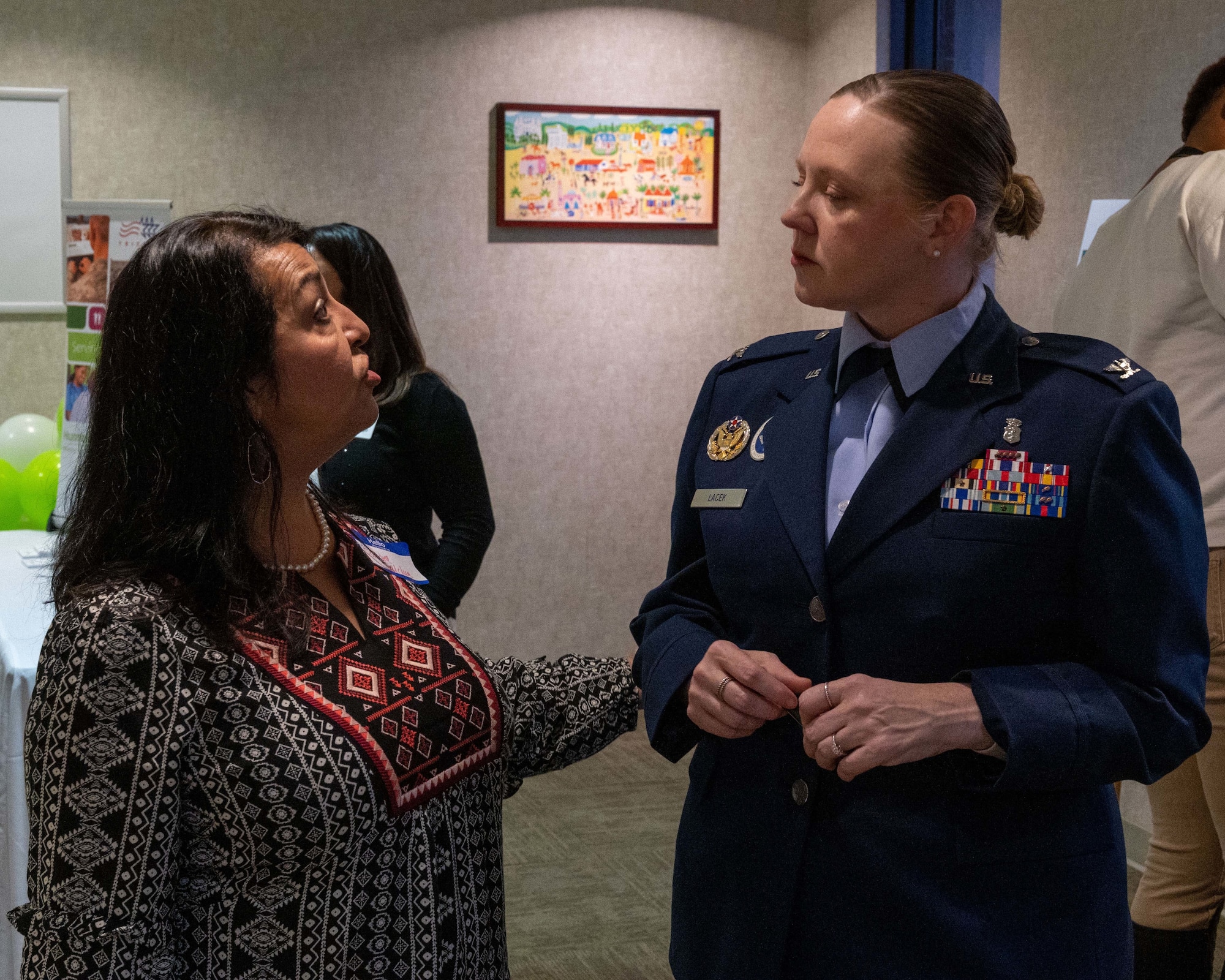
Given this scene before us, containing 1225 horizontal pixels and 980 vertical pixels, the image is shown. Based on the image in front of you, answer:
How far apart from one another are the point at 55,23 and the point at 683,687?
4006mm

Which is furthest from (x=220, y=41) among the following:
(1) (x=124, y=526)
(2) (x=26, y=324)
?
(1) (x=124, y=526)

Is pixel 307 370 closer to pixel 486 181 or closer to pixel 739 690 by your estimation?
pixel 739 690

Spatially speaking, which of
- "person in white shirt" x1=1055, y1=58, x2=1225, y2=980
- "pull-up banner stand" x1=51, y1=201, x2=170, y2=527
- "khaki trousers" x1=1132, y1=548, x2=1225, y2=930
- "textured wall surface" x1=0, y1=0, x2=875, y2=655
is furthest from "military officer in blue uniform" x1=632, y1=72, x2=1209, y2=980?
"textured wall surface" x1=0, y1=0, x2=875, y2=655

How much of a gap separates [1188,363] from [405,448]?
60.5 inches

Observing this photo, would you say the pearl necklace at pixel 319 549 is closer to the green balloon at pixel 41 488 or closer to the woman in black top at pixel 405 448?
the woman in black top at pixel 405 448

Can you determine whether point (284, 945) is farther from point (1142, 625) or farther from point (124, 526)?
point (1142, 625)

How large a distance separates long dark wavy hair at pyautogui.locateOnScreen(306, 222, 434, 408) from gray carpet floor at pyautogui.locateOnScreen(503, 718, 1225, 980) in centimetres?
135

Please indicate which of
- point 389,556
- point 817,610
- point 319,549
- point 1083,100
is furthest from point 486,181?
point 817,610

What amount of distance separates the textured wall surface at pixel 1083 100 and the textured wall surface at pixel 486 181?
1.37 meters

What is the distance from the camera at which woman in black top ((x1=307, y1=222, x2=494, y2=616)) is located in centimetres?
248

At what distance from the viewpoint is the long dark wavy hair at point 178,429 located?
1150 mm

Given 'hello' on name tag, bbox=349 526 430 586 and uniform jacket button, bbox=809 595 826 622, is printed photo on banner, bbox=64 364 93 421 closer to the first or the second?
'hello' on name tag, bbox=349 526 430 586

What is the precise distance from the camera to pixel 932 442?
116 centimetres

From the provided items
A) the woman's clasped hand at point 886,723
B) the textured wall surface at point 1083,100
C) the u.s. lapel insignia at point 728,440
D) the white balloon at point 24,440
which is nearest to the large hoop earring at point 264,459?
the u.s. lapel insignia at point 728,440
